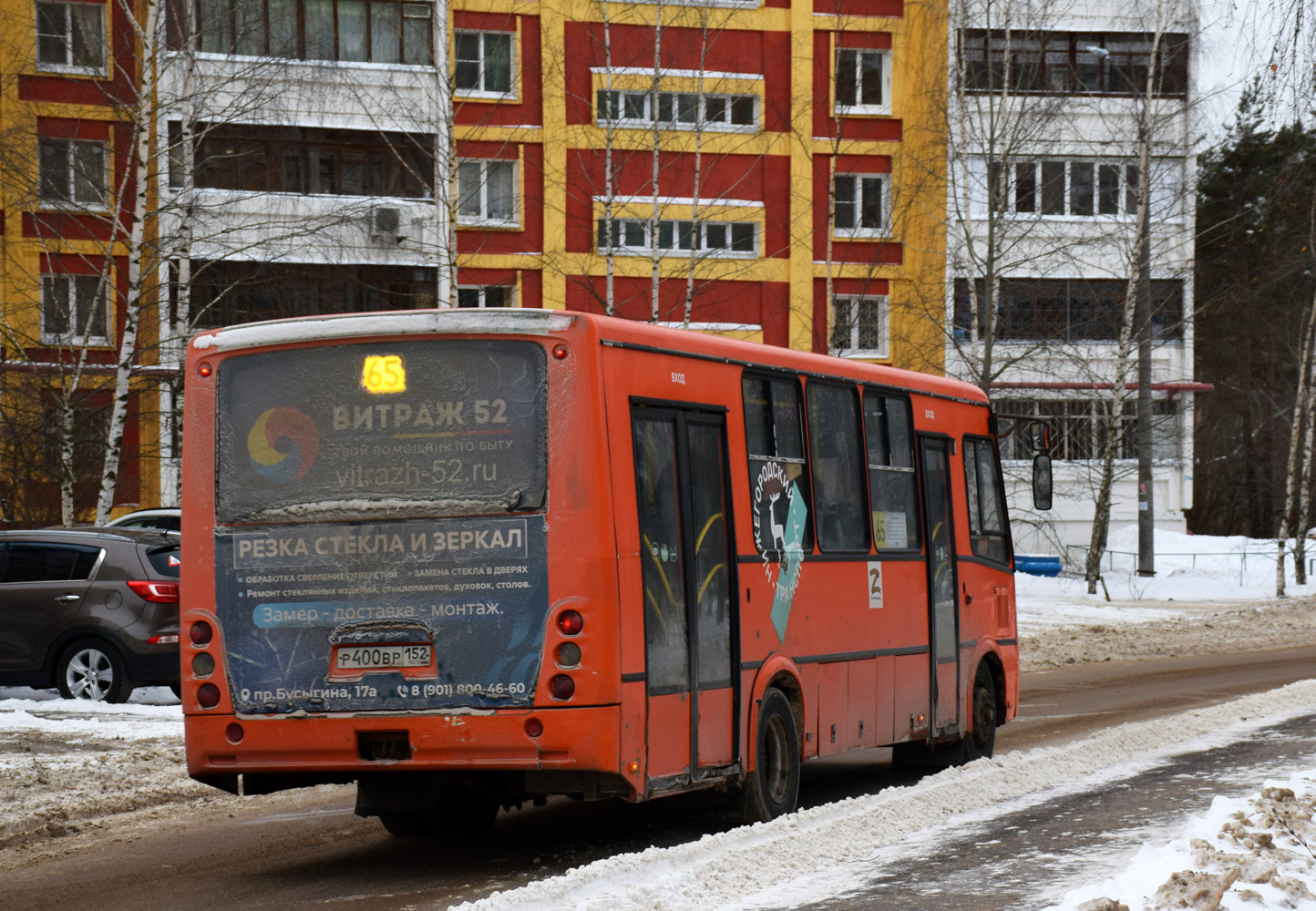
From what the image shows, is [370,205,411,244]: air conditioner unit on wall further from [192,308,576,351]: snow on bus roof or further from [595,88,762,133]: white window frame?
[192,308,576,351]: snow on bus roof

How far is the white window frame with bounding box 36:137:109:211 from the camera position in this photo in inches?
1117

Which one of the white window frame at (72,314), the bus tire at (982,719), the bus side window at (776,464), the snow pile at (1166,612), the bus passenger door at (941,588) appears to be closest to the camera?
the bus side window at (776,464)

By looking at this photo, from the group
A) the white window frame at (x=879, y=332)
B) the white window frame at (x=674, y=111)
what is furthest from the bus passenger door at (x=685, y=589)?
the white window frame at (x=879, y=332)

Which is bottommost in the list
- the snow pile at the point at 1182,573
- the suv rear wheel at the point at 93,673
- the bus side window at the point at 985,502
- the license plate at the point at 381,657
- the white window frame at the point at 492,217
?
the snow pile at the point at 1182,573

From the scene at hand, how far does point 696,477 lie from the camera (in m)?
9.34

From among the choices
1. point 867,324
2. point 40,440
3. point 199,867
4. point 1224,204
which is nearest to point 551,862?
point 199,867

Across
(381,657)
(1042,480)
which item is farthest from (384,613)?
(1042,480)

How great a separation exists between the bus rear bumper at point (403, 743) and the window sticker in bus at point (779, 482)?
6.77 feet

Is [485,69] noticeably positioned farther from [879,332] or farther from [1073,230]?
[1073,230]

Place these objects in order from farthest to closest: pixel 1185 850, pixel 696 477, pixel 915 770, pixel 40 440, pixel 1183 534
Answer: pixel 1183 534, pixel 40 440, pixel 915 770, pixel 696 477, pixel 1185 850

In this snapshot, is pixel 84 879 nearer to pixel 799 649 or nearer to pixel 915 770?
pixel 799 649

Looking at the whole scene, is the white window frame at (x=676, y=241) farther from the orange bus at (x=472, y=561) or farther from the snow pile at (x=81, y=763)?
the orange bus at (x=472, y=561)

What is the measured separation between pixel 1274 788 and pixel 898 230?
3804 cm

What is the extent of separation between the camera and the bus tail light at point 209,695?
344 inches
